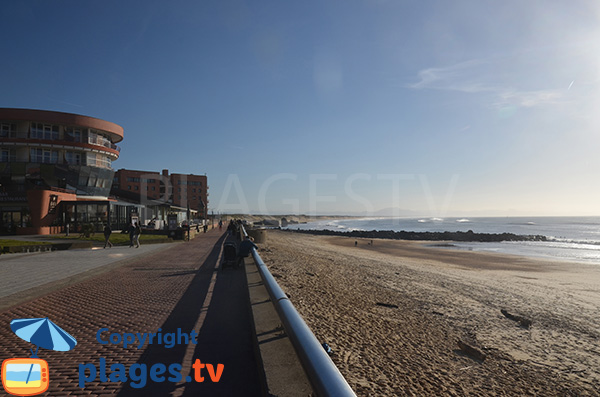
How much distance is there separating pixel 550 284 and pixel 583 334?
33.5 feet

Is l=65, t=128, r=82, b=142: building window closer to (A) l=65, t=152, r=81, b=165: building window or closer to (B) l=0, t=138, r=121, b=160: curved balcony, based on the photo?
(B) l=0, t=138, r=121, b=160: curved balcony

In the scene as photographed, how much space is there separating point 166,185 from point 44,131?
66.0 m

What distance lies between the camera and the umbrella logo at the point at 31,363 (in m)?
3.15

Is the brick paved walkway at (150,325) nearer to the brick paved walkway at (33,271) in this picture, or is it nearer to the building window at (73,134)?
the brick paved walkway at (33,271)

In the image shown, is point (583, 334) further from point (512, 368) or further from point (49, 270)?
point (49, 270)

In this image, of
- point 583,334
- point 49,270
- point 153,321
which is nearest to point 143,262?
point 49,270

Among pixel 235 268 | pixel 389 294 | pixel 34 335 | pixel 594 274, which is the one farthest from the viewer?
pixel 594 274

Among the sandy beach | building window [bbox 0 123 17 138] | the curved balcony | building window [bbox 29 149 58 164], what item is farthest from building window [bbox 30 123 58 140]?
the sandy beach

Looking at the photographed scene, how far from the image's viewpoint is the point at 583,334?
817 cm

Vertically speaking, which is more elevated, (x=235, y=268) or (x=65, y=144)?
(x=65, y=144)

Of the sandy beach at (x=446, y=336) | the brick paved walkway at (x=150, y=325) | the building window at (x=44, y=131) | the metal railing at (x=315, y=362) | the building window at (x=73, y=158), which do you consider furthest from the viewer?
the building window at (x=73, y=158)

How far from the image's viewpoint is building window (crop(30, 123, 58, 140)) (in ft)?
123

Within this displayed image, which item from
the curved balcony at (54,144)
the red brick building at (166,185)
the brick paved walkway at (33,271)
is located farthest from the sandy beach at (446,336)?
the red brick building at (166,185)

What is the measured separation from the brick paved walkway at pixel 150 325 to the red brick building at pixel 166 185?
275 feet
